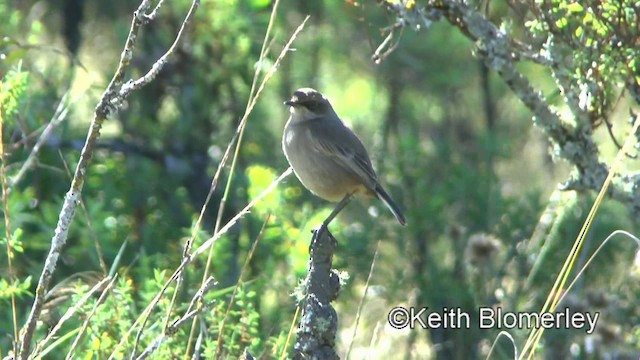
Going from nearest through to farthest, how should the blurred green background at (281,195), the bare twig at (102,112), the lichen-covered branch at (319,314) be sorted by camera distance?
the bare twig at (102,112), the lichen-covered branch at (319,314), the blurred green background at (281,195)

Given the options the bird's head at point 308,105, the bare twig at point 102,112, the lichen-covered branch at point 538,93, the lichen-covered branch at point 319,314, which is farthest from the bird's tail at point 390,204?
the bare twig at point 102,112

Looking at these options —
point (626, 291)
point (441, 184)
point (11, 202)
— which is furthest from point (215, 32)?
point (626, 291)

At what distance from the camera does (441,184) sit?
8.31 meters

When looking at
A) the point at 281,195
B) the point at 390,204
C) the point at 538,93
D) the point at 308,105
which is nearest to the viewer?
Answer: the point at 538,93

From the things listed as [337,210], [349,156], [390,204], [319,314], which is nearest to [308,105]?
[349,156]

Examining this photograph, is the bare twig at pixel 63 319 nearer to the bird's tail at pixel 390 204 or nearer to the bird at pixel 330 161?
the bird at pixel 330 161

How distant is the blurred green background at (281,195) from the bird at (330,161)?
82cm

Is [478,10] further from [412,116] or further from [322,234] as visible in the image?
[412,116]

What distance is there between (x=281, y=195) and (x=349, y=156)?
6.48ft

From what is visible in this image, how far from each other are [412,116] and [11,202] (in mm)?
5107

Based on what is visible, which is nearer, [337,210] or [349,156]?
[337,210]

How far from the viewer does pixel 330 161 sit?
5016mm

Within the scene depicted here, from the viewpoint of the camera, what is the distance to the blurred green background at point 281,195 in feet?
20.9

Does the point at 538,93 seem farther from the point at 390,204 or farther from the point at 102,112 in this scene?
the point at 102,112
